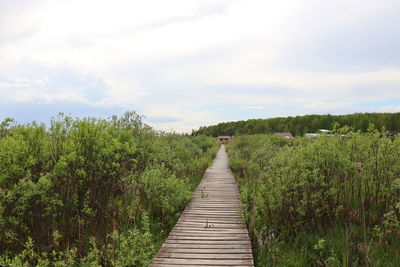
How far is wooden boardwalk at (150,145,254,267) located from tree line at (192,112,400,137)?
6991 cm

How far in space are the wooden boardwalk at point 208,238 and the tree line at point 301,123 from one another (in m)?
69.9

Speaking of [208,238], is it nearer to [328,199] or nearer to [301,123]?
[328,199]

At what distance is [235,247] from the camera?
14.8 ft

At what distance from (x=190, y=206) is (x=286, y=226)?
101 inches

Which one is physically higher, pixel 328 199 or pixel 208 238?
pixel 328 199

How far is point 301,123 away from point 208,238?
10861 cm

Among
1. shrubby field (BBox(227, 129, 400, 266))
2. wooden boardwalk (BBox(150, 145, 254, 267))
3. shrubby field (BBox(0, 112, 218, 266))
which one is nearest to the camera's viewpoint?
shrubby field (BBox(0, 112, 218, 266))

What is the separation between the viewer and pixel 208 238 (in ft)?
16.0

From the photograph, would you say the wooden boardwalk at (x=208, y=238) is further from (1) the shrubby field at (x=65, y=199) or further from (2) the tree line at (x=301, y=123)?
(2) the tree line at (x=301, y=123)

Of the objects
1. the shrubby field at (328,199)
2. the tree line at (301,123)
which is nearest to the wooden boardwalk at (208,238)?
the shrubby field at (328,199)

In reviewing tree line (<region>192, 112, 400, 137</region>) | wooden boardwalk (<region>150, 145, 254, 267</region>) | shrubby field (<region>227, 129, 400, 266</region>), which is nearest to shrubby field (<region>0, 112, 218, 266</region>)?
wooden boardwalk (<region>150, 145, 254, 267</region>)

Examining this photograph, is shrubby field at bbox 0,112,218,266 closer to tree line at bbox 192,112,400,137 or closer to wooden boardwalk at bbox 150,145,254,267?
wooden boardwalk at bbox 150,145,254,267

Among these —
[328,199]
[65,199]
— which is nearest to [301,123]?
[328,199]

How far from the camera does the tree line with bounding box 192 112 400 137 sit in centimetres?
7844
